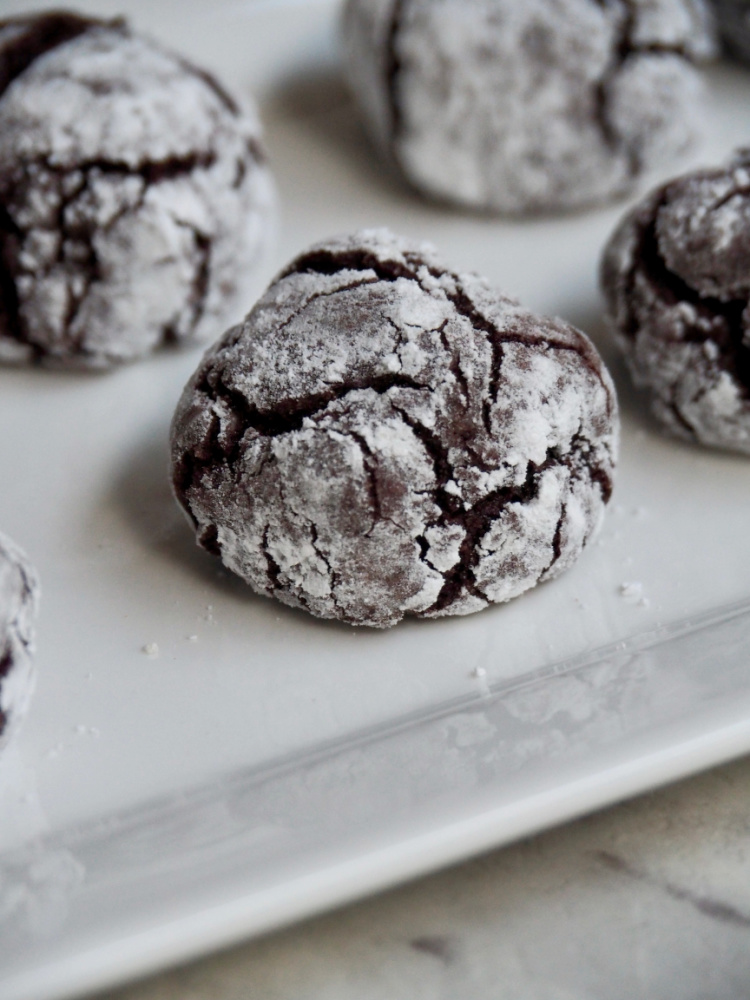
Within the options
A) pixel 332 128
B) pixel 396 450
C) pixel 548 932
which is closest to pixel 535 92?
pixel 332 128

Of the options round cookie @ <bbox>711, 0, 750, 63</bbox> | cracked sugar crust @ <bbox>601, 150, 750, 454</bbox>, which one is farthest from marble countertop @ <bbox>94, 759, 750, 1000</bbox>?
round cookie @ <bbox>711, 0, 750, 63</bbox>

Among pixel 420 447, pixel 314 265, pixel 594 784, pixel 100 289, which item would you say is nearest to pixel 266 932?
pixel 594 784

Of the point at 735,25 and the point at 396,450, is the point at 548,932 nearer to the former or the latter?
the point at 396,450

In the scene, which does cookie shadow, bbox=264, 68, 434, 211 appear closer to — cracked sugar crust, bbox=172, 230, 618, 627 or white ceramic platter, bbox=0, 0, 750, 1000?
white ceramic platter, bbox=0, 0, 750, 1000

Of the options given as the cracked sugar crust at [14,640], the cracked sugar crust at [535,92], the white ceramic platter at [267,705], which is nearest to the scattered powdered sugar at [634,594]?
the white ceramic platter at [267,705]

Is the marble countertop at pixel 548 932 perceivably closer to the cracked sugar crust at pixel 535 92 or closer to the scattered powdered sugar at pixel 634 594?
the scattered powdered sugar at pixel 634 594
